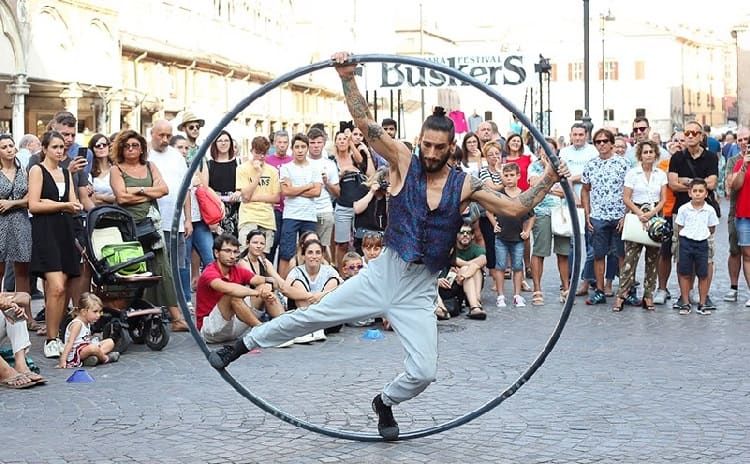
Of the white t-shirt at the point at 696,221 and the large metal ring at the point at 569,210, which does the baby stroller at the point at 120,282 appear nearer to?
the large metal ring at the point at 569,210

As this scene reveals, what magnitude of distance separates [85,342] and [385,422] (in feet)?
12.4

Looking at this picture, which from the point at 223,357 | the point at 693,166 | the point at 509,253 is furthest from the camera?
the point at 509,253

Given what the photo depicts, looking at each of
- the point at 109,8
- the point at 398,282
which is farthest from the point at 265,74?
the point at 398,282

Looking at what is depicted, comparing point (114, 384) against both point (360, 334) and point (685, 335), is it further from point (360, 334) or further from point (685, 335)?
point (685, 335)

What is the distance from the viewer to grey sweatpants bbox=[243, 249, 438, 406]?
7355 millimetres

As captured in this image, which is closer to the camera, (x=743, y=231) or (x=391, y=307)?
(x=391, y=307)

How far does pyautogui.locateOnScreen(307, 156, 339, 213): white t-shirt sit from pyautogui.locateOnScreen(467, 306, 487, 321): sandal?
2.21 metres

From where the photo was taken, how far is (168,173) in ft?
41.7

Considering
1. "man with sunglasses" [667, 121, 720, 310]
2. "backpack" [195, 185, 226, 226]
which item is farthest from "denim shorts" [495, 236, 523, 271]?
"backpack" [195, 185, 226, 226]

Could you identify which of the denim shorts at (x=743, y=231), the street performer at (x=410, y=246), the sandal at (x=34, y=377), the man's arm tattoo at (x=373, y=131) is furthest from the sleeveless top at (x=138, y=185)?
the denim shorts at (x=743, y=231)

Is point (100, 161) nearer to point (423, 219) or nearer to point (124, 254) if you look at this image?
point (124, 254)

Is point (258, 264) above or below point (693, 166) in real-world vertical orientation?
below

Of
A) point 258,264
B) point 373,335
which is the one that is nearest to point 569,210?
point 373,335

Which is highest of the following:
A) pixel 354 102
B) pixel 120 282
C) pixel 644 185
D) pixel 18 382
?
pixel 354 102
